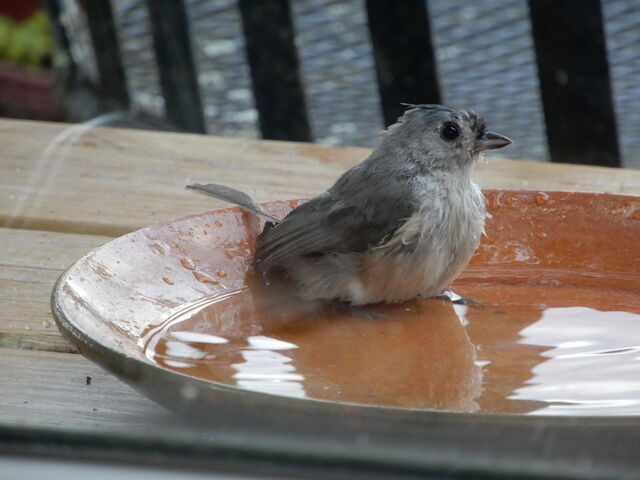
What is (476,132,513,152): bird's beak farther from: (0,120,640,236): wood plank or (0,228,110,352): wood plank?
(0,228,110,352): wood plank

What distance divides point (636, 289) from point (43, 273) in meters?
1.11

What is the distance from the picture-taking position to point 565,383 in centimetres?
131

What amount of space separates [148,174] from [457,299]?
1063 mm

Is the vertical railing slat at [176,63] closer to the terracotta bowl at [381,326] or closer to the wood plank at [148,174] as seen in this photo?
the wood plank at [148,174]

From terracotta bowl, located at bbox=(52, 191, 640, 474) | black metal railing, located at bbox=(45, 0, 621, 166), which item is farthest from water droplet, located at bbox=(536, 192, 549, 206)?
black metal railing, located at bbox=(45, 0, 621, 166)

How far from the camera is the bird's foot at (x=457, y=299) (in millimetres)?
1723

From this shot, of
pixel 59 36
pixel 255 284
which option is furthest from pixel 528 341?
pixel 59 36

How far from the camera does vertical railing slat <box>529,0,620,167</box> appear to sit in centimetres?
331

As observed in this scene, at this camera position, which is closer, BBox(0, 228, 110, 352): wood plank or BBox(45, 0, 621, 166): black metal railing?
BBox(0, 228, 110, 352): wood plank

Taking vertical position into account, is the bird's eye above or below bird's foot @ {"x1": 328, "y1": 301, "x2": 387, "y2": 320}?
above

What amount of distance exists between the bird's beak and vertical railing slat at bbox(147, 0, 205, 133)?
82.5 inches

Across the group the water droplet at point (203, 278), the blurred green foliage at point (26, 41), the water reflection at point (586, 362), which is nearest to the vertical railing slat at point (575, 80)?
the water reflection at point (586, 362)

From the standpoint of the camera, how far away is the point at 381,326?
5.39 feet

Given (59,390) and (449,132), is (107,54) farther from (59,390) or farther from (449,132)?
(59,390)
